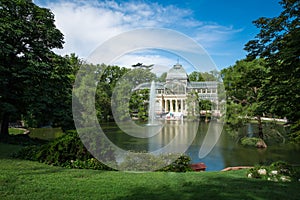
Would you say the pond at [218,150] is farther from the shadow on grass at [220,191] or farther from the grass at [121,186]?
the shadow on grass at [220,191]

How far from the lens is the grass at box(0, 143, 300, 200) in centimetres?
297

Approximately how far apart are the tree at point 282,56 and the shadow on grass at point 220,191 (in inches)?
58.4

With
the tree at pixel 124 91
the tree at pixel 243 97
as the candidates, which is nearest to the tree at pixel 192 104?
the tree at pixel 124 91

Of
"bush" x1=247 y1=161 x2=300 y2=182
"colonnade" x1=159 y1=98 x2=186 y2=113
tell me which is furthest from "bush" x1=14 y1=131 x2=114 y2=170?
"colonnade" x1=159 y1=98 x2=186 y2=113

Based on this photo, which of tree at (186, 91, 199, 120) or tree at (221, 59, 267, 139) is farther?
tree at (221, 59, 267, 139)

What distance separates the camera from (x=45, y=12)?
9234 millimetres

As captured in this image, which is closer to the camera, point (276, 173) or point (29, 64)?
point (276, 173)

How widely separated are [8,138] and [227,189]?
316 inches

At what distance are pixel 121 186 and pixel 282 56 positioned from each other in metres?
3.36

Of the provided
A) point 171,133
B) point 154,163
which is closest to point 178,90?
point 171,133

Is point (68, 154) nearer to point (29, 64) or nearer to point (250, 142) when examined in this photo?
point (29, 64)

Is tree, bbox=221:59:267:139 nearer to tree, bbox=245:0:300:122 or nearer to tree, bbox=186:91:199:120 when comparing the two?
tree, bbox=186:91:199:120

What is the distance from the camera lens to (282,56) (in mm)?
3715

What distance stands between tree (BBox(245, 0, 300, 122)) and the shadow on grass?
4.87 feet
